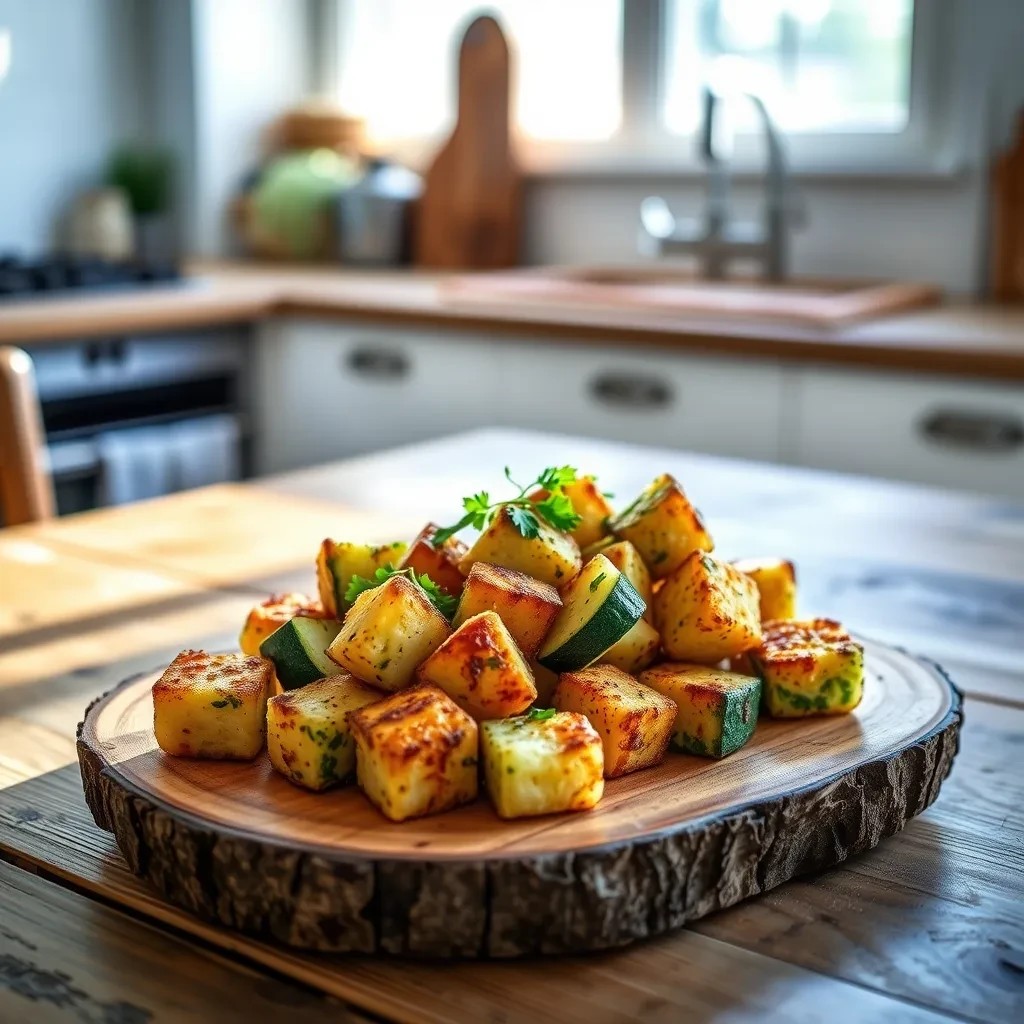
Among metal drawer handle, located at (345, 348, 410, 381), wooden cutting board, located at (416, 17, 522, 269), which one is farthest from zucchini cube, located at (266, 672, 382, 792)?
wooden cutting board, located at (416, 17, 522, 269)

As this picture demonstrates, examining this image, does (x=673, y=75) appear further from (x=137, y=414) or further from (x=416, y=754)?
(x=416, y=754)

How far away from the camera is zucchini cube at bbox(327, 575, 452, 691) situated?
69 cm

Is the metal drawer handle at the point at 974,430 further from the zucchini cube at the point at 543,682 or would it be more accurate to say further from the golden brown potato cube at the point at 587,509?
the zucchini cube at the point at 543,682

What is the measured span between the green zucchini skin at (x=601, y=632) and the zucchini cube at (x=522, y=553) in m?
0.05

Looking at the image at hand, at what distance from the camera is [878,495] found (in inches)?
63.2

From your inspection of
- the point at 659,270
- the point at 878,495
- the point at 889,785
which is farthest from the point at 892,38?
the point at 889,785

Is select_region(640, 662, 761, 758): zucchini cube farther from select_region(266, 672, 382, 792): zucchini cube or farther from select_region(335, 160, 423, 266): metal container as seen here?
select_region(335, 160, 423, 266): metal container

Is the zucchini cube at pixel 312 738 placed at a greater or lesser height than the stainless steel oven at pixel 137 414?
greater

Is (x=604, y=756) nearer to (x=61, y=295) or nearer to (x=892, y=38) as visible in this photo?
(x=61, y=295)

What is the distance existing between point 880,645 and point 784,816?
0.88ft

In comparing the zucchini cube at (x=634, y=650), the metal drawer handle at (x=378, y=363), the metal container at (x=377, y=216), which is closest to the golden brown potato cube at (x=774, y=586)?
Result: the zucchini cube at (x=634, y=650)

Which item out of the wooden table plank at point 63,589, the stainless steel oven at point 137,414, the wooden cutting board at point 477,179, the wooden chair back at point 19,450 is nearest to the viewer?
the wooden table plank at point 63,589

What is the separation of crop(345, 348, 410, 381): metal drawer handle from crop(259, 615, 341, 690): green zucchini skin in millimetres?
2126

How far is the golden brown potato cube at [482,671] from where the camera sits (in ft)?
2.19
